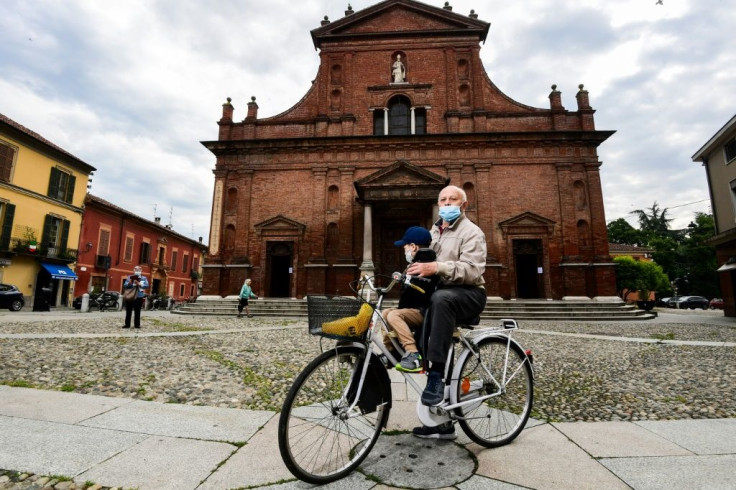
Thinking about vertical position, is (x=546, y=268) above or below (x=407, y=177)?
below

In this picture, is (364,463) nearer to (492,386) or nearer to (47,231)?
(492,386)

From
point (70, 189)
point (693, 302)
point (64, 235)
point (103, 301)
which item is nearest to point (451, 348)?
point (103, 301)

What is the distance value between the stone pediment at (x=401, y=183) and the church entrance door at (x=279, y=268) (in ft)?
15.9

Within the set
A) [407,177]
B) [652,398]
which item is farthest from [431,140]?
[652,398]

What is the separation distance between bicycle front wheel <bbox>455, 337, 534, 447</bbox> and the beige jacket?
0.55 metres

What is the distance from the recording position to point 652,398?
3.50 m

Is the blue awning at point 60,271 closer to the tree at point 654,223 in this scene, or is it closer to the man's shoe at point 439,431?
the man's shoe at point 439,431

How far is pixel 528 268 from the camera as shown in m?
17.9

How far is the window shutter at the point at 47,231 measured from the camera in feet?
67.0

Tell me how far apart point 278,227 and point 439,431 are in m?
16.2

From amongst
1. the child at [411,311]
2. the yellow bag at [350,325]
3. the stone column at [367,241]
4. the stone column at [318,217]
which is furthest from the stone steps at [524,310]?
the yellow bag at [350,325]

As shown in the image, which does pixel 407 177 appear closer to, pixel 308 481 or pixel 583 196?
pixel 583 196

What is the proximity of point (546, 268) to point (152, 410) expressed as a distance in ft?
55.5

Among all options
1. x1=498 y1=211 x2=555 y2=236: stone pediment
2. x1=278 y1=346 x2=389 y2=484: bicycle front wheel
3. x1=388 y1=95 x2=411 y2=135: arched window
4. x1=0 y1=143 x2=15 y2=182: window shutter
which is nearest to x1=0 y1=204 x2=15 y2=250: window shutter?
x1=0 y1=143 x2=15 y2=182: window shutter
